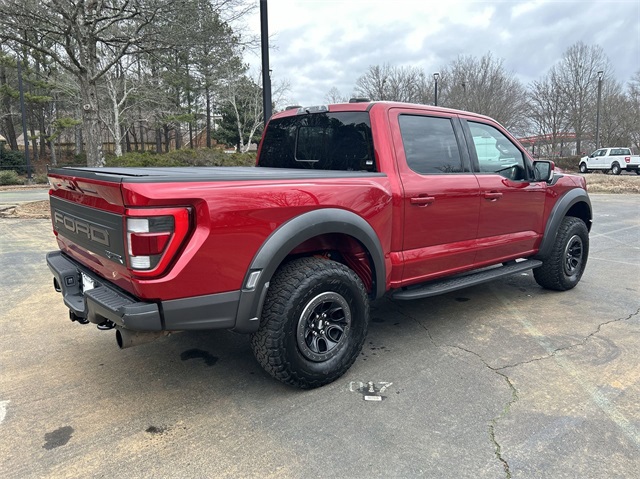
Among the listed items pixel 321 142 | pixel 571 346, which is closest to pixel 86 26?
pixel 321 142

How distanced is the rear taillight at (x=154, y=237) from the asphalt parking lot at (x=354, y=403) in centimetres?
97

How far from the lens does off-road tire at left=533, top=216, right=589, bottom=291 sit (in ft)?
16.3

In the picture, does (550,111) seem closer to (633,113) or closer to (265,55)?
(633,113)

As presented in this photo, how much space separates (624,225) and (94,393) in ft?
35.9

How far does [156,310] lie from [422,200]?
209 centimetres

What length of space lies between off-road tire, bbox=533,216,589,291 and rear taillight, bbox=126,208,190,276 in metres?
4.07

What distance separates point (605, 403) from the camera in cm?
287

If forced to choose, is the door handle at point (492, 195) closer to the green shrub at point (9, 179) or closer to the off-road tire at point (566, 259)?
the off-road tire at point (566, 259)

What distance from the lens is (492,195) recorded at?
411 cm

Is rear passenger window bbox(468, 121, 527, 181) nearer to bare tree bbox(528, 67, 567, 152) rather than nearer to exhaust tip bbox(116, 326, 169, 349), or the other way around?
exhaust tip bbox(116, 326, 169, 349)

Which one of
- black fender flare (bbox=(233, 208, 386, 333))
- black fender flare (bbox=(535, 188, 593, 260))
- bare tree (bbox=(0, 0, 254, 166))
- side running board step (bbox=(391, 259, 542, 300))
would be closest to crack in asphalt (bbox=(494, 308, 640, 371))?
side running board step (bbox=(391, 259, 542, 300))

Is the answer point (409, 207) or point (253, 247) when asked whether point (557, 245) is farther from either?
point (253, 247)

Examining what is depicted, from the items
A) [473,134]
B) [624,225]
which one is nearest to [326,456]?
[473,134]

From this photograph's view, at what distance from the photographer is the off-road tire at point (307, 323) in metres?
2.80
